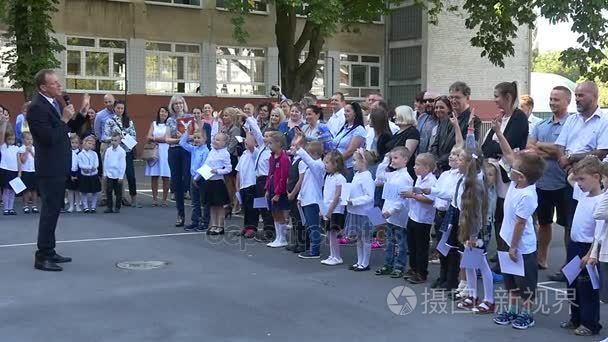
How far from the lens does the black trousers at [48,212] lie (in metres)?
8.60

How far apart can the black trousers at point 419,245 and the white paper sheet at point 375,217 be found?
633 mm

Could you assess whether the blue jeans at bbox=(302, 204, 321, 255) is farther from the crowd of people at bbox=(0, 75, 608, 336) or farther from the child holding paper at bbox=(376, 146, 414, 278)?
the child holding paper at bbox=(376, 146, 414, 278)

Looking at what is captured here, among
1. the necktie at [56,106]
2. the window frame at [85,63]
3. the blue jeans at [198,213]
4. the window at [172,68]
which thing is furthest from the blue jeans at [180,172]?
the window at [172,68]

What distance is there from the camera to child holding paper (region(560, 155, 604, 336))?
5.96 metres

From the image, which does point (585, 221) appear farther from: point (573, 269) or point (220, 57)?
point (220, 57)

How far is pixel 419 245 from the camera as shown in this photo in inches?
310

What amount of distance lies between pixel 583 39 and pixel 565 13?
103cm

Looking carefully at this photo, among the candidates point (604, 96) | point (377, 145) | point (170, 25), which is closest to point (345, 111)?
point (377, 145)

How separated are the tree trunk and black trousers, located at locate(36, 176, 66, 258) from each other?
16528 millimetres

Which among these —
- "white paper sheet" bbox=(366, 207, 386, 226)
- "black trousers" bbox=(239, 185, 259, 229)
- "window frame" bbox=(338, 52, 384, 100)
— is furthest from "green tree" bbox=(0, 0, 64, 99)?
"window frame" bbox=(338, 52, 384, 100)

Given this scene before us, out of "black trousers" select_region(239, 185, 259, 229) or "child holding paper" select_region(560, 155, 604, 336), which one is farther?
"black trousers" select_region(239, 185, 259, 229)

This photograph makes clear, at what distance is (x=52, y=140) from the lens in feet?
28.0

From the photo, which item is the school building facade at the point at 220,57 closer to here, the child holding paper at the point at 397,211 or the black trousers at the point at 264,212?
the black trousers at the point at 264,212

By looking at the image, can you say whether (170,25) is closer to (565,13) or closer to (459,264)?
(565,13)
